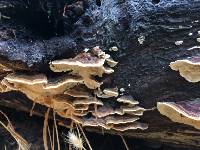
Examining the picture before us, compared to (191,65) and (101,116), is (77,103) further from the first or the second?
(191,65)

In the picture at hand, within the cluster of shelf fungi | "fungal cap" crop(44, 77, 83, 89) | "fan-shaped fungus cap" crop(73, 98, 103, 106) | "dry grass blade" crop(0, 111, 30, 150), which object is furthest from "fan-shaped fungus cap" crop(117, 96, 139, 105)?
"dry grass blade" crop(0, 111, 30, 150)

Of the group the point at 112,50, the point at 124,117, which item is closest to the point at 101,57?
the point at 112,50

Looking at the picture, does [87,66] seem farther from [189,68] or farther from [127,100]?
[189,68]

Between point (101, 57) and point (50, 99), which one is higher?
point (101, 57)

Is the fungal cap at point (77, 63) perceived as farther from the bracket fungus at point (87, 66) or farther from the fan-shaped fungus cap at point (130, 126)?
the fan-shaped fungus cap at point (130, 126)

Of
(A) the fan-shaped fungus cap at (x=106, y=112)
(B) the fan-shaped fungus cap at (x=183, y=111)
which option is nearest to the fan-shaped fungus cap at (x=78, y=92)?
(A) the fan-shaped fungus cap at (x=106, y=112)

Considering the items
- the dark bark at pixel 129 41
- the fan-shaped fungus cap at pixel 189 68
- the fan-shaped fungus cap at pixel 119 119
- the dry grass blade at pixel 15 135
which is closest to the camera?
the fan-shaped fungus cap at pixel 189 68
